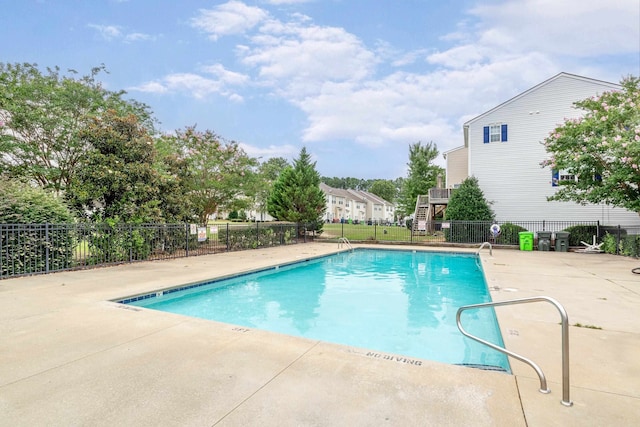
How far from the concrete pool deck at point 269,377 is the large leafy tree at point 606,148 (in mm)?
9268

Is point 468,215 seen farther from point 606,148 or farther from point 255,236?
point 255,236

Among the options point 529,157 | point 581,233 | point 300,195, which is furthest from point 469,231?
point 300,195

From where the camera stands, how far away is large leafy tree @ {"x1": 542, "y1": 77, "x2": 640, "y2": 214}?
460 inches

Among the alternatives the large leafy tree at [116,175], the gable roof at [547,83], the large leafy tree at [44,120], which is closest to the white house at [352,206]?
the gable roof at [547,83]

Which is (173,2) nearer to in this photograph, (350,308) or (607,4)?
(350,308)

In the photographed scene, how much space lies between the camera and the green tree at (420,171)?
30828mm

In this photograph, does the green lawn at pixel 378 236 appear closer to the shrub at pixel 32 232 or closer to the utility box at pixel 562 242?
the utility box at pixel 562 242

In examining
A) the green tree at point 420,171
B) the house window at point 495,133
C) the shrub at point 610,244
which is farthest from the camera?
the green tree at point 420,171

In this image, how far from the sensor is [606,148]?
12.2m

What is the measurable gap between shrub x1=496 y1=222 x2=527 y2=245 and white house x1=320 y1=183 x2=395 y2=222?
29.4m

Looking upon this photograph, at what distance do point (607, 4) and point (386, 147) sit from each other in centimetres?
2273

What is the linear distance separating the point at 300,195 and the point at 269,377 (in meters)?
17.8

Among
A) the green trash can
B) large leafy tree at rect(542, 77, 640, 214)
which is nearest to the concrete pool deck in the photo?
large leafy tree at rect(542, 77, 640, 214)

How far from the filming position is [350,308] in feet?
23.9
